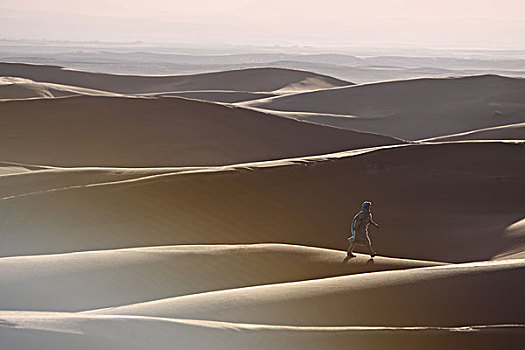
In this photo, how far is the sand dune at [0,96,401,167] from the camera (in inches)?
845

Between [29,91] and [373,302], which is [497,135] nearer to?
[29,91]

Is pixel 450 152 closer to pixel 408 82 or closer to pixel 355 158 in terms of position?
pixel 355 158

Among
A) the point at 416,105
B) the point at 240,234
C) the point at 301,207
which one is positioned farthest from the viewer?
the point at 416,105

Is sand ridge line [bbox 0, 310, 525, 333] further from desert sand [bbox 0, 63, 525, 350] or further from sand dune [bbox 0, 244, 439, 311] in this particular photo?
sand dune [bbox 0, 244, 439, 311]

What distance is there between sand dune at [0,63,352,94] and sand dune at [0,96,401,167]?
3220 centimetres

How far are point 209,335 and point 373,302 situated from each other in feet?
6.28

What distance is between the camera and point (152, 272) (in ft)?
26.9

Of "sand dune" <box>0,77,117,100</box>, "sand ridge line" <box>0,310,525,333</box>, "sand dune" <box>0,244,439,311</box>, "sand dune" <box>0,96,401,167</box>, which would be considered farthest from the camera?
"sand dune" <box>0,77,117,100</box>

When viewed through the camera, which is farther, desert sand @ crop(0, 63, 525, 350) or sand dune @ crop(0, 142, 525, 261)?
sand dune @ crop(0, 142, 525, 261)

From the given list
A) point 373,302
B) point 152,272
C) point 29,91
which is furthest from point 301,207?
point 29,91

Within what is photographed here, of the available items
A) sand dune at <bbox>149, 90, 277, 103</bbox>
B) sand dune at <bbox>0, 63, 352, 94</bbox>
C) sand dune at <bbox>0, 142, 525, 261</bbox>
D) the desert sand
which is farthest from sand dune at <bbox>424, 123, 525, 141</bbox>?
sand dune at <bbox>0, 63, 352, 94</bbox>

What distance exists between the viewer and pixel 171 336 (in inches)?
222

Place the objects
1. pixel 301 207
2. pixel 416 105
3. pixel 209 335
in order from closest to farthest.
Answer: pixel 209 335 < pixel 301 207 < pixel 416 105

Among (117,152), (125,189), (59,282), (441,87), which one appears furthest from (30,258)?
(441,87)
